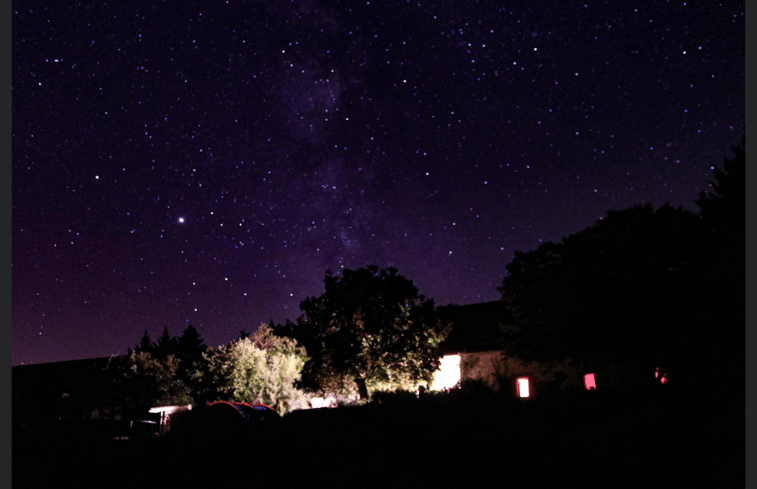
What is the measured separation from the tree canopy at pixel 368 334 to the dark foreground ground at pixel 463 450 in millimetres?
14522

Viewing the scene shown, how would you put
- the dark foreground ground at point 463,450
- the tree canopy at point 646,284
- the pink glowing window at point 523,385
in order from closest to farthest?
the dark foreground ground at point 463,450, the tree canopy at point 646,284, the pink glowing window at point 523,385

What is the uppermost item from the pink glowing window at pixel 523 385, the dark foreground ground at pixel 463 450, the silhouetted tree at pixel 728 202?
the silhouetted tree at pixel 728 202

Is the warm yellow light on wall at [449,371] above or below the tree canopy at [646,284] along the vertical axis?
below

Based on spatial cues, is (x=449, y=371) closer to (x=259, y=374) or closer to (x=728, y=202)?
(x=259, y=374)

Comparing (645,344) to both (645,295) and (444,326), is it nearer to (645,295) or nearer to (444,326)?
(645,295)

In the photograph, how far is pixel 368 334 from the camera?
2528cm

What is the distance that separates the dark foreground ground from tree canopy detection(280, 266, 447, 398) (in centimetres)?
1452

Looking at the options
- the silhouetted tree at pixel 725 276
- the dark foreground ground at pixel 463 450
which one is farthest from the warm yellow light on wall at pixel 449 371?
the dark foreground ground at pixel 463 450

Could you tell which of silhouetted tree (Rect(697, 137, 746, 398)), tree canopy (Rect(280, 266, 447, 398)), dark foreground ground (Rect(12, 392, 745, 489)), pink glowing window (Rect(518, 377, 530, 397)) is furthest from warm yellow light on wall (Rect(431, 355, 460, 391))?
dark foreground ground (Rect(12, 392, 745, 489))

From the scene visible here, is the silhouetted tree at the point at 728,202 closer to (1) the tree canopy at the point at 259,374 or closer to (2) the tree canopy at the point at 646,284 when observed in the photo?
(2) the tree canopy at the point at 646,284

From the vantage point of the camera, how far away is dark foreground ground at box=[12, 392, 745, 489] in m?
7.35

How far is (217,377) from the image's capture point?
31.1 metres

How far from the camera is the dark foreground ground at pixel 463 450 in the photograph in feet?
24.1

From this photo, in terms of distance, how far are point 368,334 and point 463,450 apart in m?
17.4
